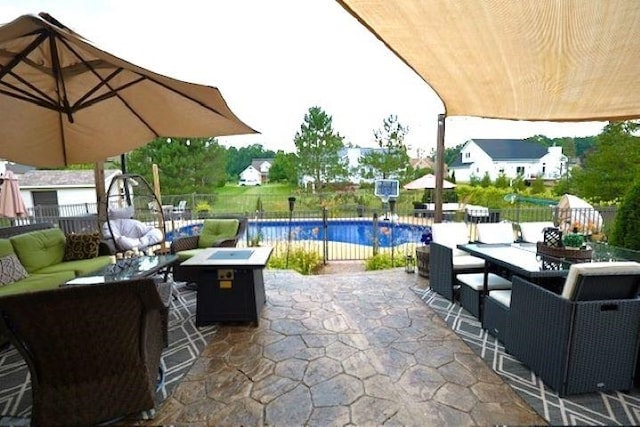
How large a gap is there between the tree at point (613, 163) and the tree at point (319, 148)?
Result: 1131 centimetres

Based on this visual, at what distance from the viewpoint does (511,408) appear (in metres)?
2.12

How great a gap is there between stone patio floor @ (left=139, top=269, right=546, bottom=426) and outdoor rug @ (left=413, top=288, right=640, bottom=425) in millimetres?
85

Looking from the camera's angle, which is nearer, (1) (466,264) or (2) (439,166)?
(1) (466,264)

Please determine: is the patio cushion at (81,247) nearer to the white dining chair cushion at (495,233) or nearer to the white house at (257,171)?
the white dining chair cushion at (495,233)

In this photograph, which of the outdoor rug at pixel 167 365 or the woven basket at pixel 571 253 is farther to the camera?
the woven basket at pixel 571 253

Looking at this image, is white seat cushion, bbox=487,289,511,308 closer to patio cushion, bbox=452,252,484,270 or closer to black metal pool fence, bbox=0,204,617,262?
patio cushion, bbox=452,252,484,270

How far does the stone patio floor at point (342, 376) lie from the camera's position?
208 cm

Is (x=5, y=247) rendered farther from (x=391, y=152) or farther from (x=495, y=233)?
(x=391, y=152)

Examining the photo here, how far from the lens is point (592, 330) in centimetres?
216

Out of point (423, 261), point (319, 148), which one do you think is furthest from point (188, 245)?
point (319, 148)

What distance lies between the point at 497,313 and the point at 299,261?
3.82 m

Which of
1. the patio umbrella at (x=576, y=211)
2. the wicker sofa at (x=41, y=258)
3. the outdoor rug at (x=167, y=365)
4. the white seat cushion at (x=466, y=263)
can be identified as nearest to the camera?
the outdoor rug at (x=167, y=365)

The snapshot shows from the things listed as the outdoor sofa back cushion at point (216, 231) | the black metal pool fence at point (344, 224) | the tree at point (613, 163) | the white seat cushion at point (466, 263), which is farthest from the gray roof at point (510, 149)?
the outdoor sofa back cushion at point (216, 231)

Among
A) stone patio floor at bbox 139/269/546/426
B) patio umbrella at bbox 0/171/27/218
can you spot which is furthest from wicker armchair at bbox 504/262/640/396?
patio umbrella at bbox 0/171/27/218
